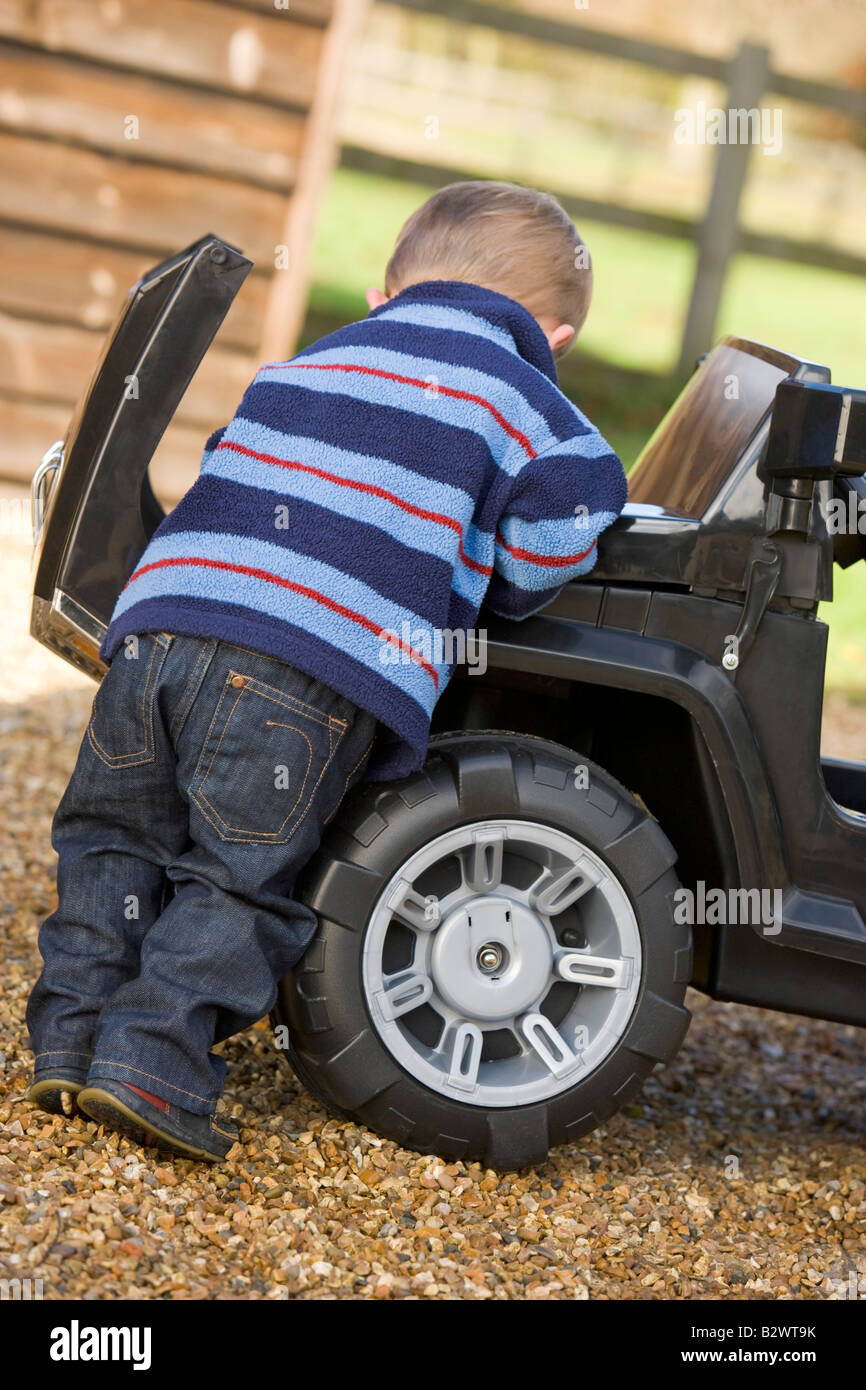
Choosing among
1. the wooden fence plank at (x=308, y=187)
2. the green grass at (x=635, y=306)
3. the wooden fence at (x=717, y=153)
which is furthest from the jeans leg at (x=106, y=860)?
the wooden fence at (x=717, y=153)

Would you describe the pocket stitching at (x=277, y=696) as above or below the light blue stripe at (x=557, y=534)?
below

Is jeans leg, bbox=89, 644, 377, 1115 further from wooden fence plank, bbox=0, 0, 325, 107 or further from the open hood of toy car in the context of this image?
wooden fence plank, bbox=0, 0, 325, 107

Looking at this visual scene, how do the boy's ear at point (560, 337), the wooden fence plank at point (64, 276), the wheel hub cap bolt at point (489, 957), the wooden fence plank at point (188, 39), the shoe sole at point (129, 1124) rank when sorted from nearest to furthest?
the shoe sole at point (129, 1124) → the wheel hub cap bolt at point (489, 957) → the boy's ear at point (560, 337) → the wooden fence plank at point (188, 39) → the wooden fence plank at point (64, 276)

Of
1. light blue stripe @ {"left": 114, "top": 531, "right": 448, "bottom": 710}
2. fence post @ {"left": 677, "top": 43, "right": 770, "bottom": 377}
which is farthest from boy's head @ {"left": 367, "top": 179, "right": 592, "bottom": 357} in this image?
fence post @ {"left": 677, "top": 43, "right": 770, "bottom": 377}

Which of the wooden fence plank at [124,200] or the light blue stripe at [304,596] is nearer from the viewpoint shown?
the light blue stripe at [304,596]

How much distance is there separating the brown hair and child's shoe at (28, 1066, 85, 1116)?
4.57 feet

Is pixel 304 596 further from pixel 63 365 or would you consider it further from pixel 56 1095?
pixel 63 365

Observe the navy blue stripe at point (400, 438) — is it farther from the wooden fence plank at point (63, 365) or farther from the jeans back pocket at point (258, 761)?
the wooden fence plank at point (63, 365)

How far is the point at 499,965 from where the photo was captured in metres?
2.38

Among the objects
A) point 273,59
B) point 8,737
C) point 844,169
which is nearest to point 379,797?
point 8,737

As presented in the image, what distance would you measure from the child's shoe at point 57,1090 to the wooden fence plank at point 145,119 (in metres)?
4.93

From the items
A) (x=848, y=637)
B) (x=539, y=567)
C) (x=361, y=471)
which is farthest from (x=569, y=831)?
(x=848, y=637)

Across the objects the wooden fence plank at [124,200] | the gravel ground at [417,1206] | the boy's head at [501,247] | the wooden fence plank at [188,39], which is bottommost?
the gravel ground at [417,1206]

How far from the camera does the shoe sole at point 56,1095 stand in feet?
7.46
